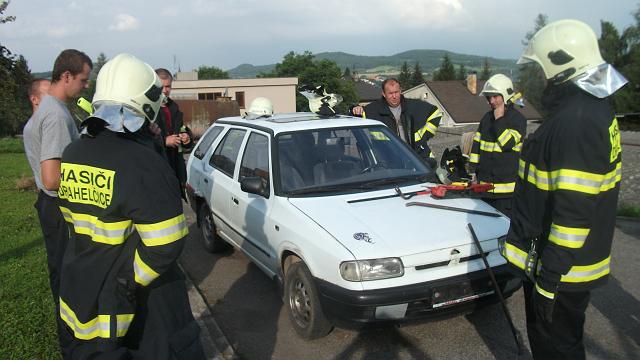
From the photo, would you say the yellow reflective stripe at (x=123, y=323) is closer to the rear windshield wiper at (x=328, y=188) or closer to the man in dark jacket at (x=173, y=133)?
the rear windshield wiper at (x=328, y=188)

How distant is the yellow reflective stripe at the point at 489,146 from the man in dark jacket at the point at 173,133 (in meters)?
3.10

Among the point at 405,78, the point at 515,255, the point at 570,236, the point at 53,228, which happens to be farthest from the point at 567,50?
the point at 405,78

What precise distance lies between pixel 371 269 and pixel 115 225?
1.79 metres

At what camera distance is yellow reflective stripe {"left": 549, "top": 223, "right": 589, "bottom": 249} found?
221 centimetres

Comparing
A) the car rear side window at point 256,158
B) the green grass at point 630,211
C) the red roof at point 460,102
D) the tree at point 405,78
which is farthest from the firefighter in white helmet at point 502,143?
the tree at point 405,78

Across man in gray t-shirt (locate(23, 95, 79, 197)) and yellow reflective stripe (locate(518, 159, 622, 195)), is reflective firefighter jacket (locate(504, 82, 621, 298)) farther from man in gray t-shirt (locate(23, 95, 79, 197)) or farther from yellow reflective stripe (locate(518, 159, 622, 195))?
man in gray t-shirt (locate(23, 95, 79, 197))

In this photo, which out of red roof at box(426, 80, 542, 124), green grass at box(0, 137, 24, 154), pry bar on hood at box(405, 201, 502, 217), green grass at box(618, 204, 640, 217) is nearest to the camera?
pry bar on hood at box(405, 201, 502, 217)

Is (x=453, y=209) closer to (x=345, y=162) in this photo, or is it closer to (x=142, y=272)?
(x=345, y=162)

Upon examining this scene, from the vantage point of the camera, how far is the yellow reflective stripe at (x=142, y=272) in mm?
2033

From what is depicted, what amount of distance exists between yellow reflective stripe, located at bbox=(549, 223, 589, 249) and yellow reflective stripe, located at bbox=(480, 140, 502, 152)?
2970 mm

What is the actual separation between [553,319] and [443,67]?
104 meters

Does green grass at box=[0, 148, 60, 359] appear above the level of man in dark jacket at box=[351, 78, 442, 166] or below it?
below

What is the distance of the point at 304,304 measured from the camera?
380 cm

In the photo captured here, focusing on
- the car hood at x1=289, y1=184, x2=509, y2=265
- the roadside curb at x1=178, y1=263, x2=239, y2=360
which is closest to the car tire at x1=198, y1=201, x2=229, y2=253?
the roadside curb at x1=178, y1=263, x2=239, y2=360
